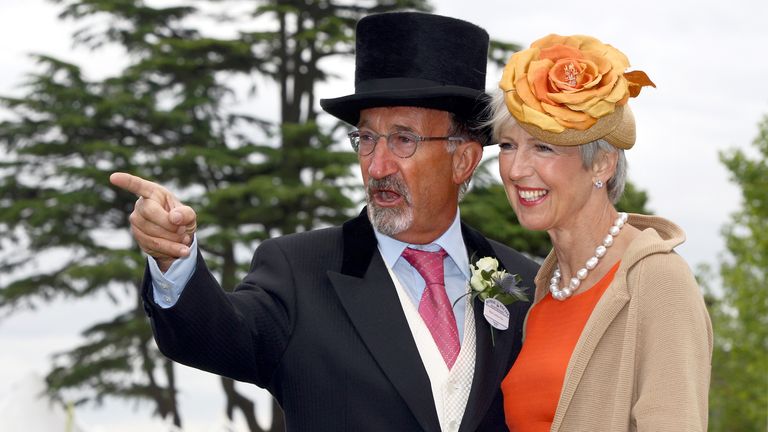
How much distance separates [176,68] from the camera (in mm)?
30094

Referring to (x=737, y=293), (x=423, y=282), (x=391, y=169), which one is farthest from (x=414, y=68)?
(x=737, y=293)

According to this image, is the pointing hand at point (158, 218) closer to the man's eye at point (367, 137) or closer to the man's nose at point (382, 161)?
the man's nose at point (382, 161)

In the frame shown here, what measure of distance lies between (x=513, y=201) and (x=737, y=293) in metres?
31.5

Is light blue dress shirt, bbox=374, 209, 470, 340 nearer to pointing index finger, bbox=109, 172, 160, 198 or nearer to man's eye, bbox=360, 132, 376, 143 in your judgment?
man's eye, bbox=360, 132, 376, 143

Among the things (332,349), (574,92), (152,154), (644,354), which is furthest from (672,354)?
(152,154)

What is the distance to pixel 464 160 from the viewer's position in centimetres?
504

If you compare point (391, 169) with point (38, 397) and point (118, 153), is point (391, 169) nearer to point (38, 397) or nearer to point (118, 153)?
point (38, 397)

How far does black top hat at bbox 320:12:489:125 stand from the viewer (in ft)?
16.0

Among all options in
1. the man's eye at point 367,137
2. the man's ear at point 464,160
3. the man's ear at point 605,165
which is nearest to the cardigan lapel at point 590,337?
the man's ear at point 605,165

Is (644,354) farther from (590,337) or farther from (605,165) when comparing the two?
(605,165)

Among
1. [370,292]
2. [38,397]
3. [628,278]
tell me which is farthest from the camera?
[38,397]

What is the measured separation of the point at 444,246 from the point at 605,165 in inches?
41.5

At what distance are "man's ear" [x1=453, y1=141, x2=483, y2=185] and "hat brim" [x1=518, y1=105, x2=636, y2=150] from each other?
3.21 ft

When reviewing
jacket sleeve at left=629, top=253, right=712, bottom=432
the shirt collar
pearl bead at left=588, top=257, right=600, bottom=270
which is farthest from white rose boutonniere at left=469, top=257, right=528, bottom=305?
jacket sleeve at left=629, top=253, right=712, bottom=432
